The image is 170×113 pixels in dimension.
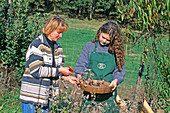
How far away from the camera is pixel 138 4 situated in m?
3.07

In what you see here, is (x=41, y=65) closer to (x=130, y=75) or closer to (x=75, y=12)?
(x=130, y=75)

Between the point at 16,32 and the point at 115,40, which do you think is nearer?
the point at 115,40

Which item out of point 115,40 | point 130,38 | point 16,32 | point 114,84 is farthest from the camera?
point 16,32

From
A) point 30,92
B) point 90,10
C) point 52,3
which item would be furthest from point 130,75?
point 52,3

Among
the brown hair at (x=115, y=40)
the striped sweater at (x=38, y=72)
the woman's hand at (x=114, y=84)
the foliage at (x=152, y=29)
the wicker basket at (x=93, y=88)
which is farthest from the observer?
the foliage at (x=152, y=29)

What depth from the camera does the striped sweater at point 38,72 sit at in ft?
7.72

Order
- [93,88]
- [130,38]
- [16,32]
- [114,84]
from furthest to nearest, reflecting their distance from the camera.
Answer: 1. [16,32]
2. [130,38]
3. [114,84]
4. [93,88]

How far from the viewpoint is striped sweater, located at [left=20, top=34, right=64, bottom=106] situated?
7.72 ft

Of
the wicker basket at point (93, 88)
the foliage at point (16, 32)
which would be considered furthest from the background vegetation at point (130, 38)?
the wicker basket at point (93, 88)

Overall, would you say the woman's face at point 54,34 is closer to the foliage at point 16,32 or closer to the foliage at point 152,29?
the foliage at point 152,29

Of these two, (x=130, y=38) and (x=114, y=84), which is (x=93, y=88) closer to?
(x=114, y=84)

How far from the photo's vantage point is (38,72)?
7.75 ft

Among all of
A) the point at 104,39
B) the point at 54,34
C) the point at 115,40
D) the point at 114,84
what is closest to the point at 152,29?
the point at 115,40

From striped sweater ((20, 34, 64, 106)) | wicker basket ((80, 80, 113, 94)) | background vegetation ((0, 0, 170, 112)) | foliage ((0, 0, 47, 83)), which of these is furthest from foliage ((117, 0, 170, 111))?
foliage ((0, 0, 47, 83))
